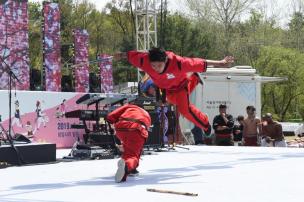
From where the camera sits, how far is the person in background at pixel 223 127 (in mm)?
11375

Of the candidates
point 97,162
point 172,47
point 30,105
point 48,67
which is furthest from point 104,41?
point 97,162

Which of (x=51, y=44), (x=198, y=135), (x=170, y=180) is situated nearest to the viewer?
(x=170, y=180)

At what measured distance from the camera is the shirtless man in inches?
448

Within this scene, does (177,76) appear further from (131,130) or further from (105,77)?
(105,77)

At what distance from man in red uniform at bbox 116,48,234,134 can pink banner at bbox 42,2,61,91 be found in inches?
490

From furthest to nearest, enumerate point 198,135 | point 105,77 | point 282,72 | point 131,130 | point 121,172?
point 282,72
point 105,77
point 198,135
point 131,130
point 121,172

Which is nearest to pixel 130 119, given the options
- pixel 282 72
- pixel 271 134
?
pixel 271 134

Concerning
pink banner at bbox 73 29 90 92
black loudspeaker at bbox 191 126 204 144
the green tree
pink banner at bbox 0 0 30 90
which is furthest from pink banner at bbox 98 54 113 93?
the green tree

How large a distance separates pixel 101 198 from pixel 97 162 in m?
3.80

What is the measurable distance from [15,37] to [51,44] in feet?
6.10

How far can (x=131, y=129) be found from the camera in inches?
240

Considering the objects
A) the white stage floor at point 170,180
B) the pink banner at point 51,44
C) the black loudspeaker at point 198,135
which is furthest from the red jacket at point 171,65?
the pink banner at point 51,44

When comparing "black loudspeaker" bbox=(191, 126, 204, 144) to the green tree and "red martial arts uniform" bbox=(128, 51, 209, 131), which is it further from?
the green tree

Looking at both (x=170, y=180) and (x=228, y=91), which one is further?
(x=228, y=91)
